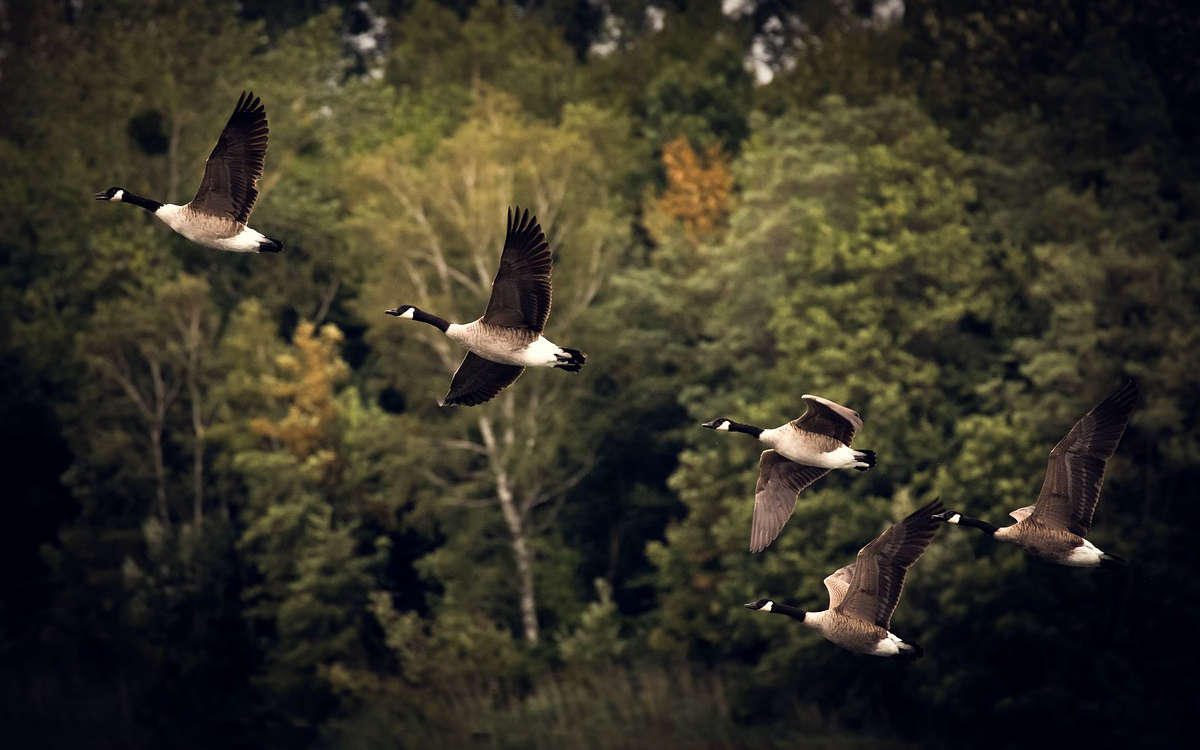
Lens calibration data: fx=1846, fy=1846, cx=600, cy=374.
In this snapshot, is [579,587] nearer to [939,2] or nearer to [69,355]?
[69,355]

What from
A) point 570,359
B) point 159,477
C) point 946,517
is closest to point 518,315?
point 570,359

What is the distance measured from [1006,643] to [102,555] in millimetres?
26002

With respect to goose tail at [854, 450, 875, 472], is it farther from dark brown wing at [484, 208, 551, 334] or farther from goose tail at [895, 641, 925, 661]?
dark brown wing at [484, 208, 551, 334]

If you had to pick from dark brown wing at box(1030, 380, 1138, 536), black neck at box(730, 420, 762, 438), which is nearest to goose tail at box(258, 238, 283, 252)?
black neck at box(730, 420, 762, 438)

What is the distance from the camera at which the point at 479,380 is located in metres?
20.8

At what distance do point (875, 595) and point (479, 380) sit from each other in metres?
4.98

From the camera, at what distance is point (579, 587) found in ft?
164

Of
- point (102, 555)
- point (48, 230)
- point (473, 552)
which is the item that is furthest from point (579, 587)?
point (48, 230)

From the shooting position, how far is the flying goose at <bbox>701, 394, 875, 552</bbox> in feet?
63.2

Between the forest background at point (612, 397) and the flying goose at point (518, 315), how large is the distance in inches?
822

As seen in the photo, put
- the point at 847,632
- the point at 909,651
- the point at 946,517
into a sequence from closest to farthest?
1. the point at 909,651
2. the point at 847,632
3. the point at 946,517

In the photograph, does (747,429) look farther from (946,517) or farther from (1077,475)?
(1077,475)

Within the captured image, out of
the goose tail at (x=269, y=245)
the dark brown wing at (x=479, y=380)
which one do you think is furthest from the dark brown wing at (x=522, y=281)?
the goose tail at (x=269, y=245)

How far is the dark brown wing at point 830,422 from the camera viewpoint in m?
18.7
